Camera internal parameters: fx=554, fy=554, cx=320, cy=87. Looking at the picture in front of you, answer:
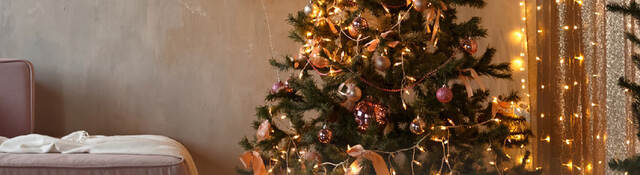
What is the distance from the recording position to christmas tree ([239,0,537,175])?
1.78 metres

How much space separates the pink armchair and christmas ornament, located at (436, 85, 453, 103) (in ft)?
6.84

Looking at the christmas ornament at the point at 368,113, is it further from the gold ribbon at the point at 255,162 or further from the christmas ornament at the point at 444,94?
the gold ribbon at the point at 255,162

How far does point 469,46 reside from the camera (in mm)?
1824

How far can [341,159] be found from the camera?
1938 mm

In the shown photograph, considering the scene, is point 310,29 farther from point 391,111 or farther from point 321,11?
point 391,111

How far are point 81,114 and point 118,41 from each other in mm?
447

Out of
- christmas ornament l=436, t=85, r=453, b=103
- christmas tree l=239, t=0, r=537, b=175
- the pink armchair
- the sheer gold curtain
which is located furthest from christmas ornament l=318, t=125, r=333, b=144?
the pink armchair

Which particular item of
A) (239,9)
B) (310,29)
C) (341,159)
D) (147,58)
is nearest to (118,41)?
(147,58)

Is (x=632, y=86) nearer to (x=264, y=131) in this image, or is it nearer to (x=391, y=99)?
(x=391, y=99)

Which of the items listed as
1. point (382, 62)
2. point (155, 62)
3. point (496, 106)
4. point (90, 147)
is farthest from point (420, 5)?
point (155, 62)

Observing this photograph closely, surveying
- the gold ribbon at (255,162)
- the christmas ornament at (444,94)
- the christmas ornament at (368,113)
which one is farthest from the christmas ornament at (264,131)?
the christmas ornament at (444,94)

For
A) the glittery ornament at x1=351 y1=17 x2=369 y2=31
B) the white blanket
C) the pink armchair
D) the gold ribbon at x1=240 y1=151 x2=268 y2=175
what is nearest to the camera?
the glittery ornament at x1=351 y1=17 x2=369 y2=31

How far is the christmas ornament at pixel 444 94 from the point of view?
1.69 metres

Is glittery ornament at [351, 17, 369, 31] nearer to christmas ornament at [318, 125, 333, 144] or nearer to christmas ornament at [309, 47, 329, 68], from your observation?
christmas ornament at [309, 47, 329, 68]
